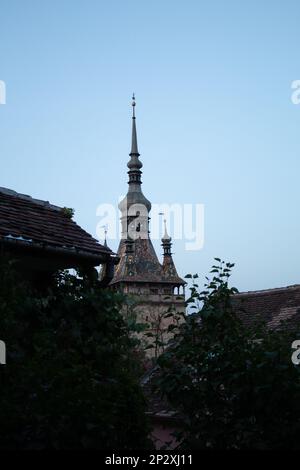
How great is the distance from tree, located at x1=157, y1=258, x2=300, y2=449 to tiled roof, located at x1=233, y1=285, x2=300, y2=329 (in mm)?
9819

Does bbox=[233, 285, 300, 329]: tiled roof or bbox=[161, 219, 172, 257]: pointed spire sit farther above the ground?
bbox=[161, 219, 172, 257]: pointed spire

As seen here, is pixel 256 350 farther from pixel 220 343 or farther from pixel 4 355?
pixel 4 355

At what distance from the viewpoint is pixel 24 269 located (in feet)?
26.7

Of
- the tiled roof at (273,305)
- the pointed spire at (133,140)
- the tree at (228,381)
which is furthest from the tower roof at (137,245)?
the tree at (228,381)

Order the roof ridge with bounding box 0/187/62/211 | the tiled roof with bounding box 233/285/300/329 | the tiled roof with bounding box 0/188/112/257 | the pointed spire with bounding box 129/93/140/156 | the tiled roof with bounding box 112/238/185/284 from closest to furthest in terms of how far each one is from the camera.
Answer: the tiled roof with bounding box 0/188/112/257 < the roof ridge with bounding box 0/187/62/211 < the tiled roof with bounding box 233/285/300/329 < the tiled roof with bounding box 112/238/185/284 < the pointed spire with bounding box 129/93/140/156

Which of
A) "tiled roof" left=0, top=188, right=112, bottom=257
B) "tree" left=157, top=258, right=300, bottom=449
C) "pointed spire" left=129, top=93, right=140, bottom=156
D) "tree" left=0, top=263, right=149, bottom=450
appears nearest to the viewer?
"tree" left=0, top=263, right=149, bottom=450

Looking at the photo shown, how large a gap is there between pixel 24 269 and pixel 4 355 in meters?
2.71

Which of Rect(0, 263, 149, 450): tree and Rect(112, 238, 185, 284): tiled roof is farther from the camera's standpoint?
Rect(112, 238, 185, 284): tiled roof

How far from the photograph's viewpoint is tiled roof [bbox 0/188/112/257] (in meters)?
7.44

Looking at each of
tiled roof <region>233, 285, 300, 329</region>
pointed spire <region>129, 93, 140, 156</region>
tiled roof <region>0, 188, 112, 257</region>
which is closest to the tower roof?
pointed spire <region>129, 93, 140, 156</region>

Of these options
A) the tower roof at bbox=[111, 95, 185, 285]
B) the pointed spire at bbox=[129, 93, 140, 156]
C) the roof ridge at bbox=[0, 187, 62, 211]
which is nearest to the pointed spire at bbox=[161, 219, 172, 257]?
the tower roof at bbox=[111, 95, 185, 285]

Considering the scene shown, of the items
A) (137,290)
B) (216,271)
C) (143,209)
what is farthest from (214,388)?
(143,209)

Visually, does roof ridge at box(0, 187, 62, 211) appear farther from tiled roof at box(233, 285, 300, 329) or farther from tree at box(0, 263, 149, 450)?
tiled roof at box(233, 285, 300, 329)

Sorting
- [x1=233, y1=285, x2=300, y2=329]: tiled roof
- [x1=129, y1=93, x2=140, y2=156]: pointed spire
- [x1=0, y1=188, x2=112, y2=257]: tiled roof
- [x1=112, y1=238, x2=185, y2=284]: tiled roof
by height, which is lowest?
[x1=233, y1=285, x2=300, y2=329]: tiled roof
